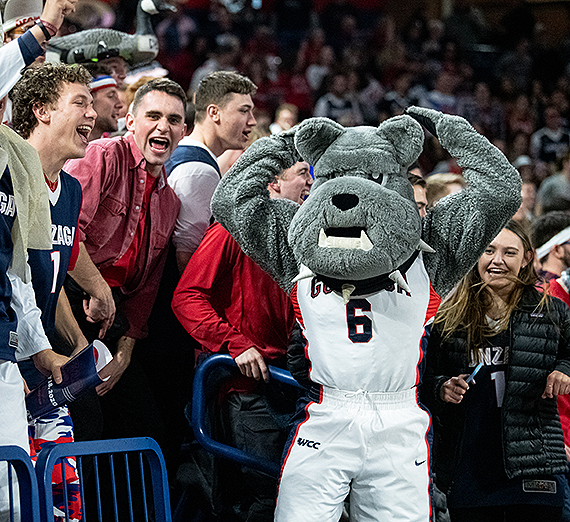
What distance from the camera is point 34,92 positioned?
2.95 metres

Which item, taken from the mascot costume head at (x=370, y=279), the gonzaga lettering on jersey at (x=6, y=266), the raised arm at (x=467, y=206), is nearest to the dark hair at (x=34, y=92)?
the gonzaga lettering on jersey at (x=6, y=266)

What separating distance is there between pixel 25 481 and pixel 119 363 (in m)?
1.25

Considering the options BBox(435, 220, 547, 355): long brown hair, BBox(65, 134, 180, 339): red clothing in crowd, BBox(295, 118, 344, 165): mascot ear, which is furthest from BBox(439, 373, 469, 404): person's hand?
BBox(65, 134, 180, 339): red clothing in crowd

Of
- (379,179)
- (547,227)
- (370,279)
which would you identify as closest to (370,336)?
(370,279)

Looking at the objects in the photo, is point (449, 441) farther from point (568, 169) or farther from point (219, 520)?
point (568, 169)

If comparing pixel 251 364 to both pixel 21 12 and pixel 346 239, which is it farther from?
pixel 21 12

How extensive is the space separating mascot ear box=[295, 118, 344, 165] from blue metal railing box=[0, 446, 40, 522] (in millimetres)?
1269

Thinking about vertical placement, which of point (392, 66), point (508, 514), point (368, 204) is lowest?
point (508, 514)

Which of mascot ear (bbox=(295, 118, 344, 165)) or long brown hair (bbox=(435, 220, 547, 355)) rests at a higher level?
mascot ear (bbox=(295, 118, 344, 165))

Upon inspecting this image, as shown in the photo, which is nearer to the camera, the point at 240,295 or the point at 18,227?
the point at 18,227

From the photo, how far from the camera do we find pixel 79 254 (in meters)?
3.13

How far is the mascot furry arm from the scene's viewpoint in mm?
2518

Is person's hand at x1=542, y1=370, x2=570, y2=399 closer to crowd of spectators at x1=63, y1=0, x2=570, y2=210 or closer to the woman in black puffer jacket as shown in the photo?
the woman in black puffer jacket

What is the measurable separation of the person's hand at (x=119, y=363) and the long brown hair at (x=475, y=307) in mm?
1279
